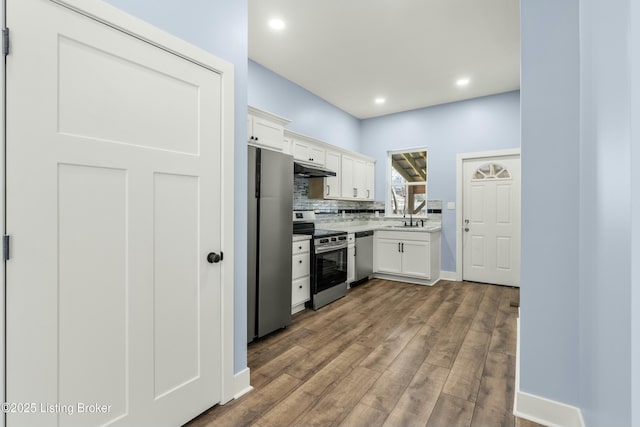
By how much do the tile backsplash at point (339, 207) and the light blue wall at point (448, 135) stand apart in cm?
16

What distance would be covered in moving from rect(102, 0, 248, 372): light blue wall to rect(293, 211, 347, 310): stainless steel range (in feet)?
5.20

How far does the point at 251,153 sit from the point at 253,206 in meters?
0.46

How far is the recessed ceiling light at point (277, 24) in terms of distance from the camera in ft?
9.53

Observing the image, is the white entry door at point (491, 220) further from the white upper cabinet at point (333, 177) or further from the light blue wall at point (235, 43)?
the light blue wall at point (235, 43)

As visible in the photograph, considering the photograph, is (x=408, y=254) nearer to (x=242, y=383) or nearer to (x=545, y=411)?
(x=545, y=411)

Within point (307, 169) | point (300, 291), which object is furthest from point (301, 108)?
point (300, 291)

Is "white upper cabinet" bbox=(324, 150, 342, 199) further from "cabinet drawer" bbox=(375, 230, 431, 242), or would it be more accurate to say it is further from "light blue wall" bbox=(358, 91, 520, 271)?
"light blue wall" bbox=(358, 91, 520, 271)

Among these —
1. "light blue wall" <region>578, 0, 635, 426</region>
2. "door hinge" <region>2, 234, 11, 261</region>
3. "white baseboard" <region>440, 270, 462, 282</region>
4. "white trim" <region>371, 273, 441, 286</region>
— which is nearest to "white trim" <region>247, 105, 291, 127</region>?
"door hinge" <region>2, 234, 11, 261</region>

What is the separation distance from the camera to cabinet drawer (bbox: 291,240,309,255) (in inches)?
130

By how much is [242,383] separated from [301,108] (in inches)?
148

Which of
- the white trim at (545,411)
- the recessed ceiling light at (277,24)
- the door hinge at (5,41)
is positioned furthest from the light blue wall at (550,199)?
the door hinge at (5,41)

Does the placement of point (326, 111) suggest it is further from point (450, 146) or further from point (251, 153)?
point (251, 153)

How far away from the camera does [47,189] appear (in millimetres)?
1153

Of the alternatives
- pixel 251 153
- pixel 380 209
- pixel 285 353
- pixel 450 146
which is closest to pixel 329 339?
pixel 285 353
